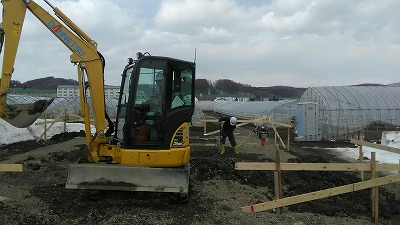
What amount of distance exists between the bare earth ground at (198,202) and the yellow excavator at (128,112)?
1.73 feet

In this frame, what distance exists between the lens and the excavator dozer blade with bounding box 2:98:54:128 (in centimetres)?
725

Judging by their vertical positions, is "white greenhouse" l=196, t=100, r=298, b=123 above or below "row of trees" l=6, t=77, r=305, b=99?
below

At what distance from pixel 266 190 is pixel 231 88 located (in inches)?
5073

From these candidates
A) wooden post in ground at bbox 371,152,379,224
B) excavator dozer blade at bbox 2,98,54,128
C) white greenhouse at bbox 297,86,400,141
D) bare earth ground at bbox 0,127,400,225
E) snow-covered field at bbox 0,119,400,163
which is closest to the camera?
bare earth ground at bbox 0,127,400,225

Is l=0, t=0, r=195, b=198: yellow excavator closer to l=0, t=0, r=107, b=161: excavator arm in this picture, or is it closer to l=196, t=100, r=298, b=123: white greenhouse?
l=0, t=0, r=107, b=161: excavator arm

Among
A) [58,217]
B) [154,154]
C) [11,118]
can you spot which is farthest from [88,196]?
[11,118]

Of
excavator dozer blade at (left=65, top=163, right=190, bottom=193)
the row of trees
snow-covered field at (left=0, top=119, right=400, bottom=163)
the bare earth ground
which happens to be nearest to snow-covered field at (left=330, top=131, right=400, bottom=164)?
snow-covered field at (left=0, top=119, right=400, bottom=163)

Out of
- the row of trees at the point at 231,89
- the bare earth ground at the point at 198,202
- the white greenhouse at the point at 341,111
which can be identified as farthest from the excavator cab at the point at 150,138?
the row of trees at the point at 231,89

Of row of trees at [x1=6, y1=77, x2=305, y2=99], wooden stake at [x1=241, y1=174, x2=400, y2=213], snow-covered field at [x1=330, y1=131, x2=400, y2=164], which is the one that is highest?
row of trees at [x1=6, y1=77, x2=305, y2=99]

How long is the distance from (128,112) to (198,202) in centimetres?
231

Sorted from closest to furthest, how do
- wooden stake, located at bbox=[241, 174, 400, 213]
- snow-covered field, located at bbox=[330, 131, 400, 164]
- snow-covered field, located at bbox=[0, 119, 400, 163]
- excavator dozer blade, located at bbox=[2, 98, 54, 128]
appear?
wooden stake, located at bbox=[241, 174, 400, 213] < excavator dozer blade, located at bbox=[2, 98, 54, 128] < snow-covered field, located at bbox=[330, 131, 400, 164] < snow-covered field, located at bbox=[0, 119, 400, 163]

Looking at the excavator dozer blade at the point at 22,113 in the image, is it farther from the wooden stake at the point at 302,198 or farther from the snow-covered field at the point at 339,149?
the snow-covered field at the point at 339,149

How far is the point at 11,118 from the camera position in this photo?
7.28m

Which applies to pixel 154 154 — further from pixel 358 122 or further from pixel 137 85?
pixel 358 122
